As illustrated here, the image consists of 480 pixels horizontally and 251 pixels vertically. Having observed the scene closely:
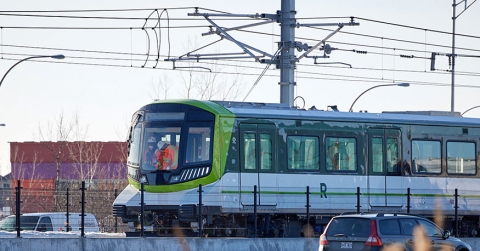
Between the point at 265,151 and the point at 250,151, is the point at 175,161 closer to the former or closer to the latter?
the point at 250,151

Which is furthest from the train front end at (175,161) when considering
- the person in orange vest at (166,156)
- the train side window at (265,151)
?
the train side window at (265,151)

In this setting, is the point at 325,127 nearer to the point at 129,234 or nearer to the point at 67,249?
the point at 129,234

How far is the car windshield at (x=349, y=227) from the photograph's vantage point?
73.1 feet

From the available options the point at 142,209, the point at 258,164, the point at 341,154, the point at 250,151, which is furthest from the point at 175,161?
the point at 341,154

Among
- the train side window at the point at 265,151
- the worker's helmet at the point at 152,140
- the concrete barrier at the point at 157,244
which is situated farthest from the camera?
the train side window at the point at 265,151

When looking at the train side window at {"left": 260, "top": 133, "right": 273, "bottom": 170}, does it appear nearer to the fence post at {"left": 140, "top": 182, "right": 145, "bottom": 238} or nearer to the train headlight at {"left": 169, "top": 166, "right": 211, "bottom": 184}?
the train headlight at {"left": 169, "top": 166, "right": 211, "bottom": 184}

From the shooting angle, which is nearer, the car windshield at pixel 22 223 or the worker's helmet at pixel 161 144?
the worker's helmet at pixel 161 144

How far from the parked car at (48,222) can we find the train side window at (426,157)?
1020 cm

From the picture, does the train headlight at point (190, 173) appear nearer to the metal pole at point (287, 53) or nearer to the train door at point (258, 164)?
the train door at point (258, 164)

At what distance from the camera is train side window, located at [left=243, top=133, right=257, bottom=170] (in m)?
29.2

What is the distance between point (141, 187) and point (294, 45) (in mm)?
8820

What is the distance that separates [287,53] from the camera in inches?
1328

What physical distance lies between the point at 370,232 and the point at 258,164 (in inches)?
306

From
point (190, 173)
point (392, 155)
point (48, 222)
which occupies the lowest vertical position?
point (48, 222)
